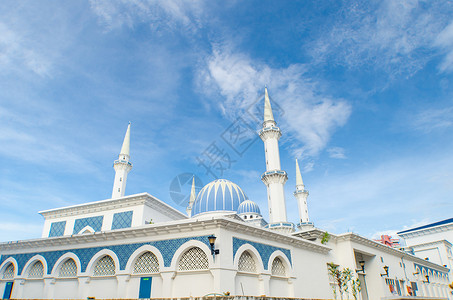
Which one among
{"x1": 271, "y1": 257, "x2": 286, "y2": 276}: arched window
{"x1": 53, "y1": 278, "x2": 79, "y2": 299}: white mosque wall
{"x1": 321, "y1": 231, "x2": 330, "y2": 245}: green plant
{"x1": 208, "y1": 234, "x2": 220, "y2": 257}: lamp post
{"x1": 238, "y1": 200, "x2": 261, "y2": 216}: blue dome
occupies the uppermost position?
{"x1": 238, "y1": 200, "x2": 261, "y2": 216}: blue dome

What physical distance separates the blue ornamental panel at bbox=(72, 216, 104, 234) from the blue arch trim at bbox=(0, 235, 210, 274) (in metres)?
9.30

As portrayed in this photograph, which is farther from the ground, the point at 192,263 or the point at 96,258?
the point at 96,258

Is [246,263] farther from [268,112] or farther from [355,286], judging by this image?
[268,112]

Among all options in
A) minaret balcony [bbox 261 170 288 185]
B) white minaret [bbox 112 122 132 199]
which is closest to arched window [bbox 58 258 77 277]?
white minaret [bbox 112 122 132 199]

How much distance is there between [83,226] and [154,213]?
22.8 feet

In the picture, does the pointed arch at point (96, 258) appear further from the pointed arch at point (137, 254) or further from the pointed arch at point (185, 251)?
the pointed arch at point (185, 251)

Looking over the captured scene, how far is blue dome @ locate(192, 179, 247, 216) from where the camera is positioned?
3859 centimetres

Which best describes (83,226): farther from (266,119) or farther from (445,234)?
(445,234)

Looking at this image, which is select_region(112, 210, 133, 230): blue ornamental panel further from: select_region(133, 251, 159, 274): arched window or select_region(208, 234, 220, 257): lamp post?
select_region(208, 234, 220, 257): lamp post

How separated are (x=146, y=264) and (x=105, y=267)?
2.49 metres

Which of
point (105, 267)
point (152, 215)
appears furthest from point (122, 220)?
point (105, 267)

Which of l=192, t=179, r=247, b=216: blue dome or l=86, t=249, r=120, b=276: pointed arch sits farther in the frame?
l=192, t=179, r=247, b=216: blue dome

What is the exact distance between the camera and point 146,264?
1396 cm

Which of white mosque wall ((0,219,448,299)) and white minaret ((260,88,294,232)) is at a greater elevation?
white minaret ((260,88,294,232))
